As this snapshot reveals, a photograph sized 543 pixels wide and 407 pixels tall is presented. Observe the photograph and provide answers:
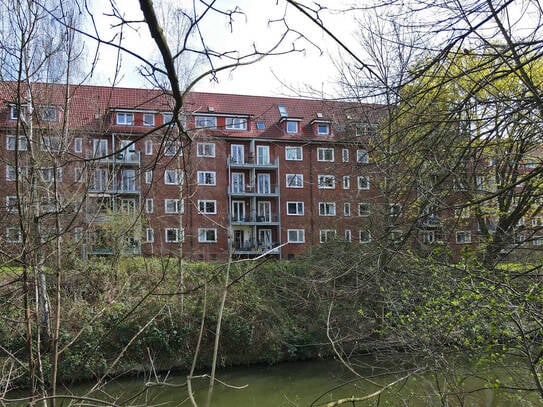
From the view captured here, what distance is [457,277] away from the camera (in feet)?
15.4

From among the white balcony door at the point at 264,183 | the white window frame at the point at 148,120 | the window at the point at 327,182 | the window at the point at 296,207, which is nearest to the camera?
the white window frame at the point at 148,120

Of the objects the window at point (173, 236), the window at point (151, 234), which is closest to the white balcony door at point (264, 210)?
the window at point (151, 234)

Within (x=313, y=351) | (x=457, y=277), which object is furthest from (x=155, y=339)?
(x=457, y=277)

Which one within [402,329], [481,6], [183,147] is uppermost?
[481,6]

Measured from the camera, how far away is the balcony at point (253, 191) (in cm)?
2916

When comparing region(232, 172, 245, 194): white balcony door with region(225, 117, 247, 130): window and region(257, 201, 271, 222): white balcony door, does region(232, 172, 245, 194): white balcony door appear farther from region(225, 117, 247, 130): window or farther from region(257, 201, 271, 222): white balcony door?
region(225, 117, 247, 130): window

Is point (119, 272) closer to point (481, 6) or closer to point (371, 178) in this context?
point (371, 178)

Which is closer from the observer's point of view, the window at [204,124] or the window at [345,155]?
the window at [204,124]

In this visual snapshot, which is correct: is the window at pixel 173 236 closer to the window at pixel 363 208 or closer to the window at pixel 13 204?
the window at pixel 13 204

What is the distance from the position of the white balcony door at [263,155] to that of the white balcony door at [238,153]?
3.03 ft

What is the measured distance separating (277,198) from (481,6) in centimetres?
2734

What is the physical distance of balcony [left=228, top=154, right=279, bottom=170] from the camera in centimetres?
2930

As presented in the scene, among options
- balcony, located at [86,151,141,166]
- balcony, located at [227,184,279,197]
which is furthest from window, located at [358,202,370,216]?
balcony, located at [227,184,279,197]

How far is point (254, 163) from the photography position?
1174 inches
